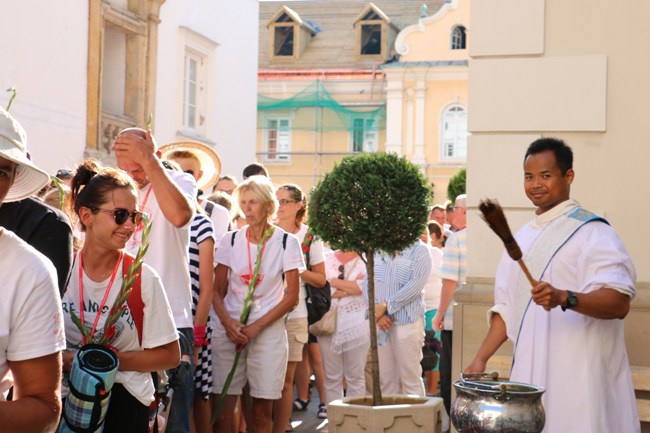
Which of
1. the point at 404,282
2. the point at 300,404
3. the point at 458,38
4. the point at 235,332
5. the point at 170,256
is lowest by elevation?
the point at 300,404

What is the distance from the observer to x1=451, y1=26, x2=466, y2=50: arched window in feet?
153

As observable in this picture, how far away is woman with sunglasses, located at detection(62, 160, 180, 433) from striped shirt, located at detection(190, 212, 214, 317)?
2.26m

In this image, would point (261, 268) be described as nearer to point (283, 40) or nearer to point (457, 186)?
point (457, 186)

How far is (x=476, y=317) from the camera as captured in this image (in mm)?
7562

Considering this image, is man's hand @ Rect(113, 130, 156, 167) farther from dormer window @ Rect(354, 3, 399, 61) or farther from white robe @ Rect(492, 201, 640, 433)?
dormer window @ Rect(354, 3, 399, 61)

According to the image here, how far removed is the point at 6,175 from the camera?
315 centimetres

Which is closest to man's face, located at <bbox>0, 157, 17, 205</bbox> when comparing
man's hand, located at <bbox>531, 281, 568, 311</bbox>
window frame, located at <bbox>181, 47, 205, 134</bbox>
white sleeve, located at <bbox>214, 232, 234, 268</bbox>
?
man's hand, located at <bbox>531, 281, 568, 311</bbox>

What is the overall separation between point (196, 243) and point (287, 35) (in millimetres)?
46189

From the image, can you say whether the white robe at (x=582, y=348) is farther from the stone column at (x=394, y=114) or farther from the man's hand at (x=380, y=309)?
the stone column at (x=394, y=114)

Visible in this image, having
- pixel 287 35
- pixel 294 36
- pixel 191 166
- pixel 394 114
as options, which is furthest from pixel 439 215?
pixel 287 35

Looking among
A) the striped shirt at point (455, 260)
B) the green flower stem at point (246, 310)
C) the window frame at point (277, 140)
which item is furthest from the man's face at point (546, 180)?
the window frame at point (277, 140)

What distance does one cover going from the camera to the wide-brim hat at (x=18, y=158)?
3.12 metres

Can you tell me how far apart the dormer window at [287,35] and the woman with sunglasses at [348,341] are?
42235mm

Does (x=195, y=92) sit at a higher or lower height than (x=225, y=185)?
higher
